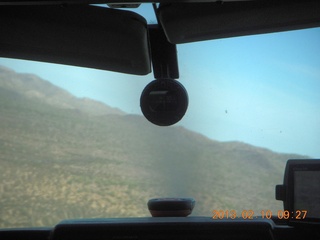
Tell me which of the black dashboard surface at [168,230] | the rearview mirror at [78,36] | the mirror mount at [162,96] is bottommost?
the black dashboard surface at [168,230]

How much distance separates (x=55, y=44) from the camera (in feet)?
9.76

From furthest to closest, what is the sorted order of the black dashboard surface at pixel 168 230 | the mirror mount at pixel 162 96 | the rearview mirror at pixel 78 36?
the mirror mount at pixel 162 96 < the rearview mirror at pixel 78 36 < the black dashboard surface at pixel 168 230

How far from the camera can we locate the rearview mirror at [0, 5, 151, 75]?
8.64ft

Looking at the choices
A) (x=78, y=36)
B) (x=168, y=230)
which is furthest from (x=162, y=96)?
(x=168, y=230)

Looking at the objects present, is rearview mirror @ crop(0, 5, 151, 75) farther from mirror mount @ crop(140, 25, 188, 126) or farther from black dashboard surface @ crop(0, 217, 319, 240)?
black dashboard surface @ crop(0, 217, 319, 240)

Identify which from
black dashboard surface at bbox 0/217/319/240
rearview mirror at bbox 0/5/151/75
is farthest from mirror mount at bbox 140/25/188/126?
black dashboard surface at bbox 0/217/319/240

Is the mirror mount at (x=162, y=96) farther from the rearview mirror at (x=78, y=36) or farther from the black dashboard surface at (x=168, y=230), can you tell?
the black dashboard surface at (x=168, y=230)

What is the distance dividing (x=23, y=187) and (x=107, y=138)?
59 centimetres

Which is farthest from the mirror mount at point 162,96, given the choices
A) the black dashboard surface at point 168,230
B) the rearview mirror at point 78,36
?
the black dashboard surface at point 168,230

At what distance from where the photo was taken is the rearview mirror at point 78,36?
2635mm

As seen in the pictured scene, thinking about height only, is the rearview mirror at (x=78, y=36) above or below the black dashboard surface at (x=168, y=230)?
above

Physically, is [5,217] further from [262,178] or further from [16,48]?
[262,178]

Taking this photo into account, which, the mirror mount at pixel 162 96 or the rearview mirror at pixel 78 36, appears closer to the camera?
the rearview mirror at pixel 78 36

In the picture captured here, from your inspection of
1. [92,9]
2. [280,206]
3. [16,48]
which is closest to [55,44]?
[16,48]
